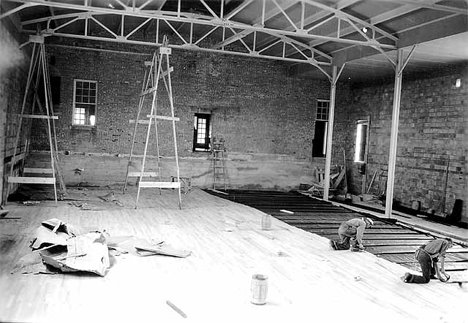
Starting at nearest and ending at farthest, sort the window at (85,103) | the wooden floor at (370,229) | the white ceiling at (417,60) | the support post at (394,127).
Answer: the wooden floor at (370,229)
the white ceiling at (417,60)
the support post at (394,127)
the window at (85,103)

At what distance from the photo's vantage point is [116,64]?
15.4m

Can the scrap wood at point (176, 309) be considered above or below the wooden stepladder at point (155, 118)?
below

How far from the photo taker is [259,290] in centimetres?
537

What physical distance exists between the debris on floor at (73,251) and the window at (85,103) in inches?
320

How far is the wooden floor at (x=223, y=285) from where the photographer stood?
16.5 ft

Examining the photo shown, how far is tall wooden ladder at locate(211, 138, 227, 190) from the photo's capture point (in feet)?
54.2

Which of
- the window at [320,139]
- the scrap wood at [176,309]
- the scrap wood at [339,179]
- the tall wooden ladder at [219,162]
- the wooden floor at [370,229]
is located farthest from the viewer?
the window at [320,139]

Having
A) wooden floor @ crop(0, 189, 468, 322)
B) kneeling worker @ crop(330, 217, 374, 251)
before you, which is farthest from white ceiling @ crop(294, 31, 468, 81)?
wooden floor @ crop(0, 189, 468, 322)

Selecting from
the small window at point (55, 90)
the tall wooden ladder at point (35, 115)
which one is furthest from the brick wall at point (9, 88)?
the small window at point (55, 90)

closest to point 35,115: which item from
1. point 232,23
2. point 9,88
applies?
point 9,88

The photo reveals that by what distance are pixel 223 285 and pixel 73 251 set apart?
2.07m

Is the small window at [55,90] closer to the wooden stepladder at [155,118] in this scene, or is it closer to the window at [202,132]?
the wooden stepladder at [155,118]

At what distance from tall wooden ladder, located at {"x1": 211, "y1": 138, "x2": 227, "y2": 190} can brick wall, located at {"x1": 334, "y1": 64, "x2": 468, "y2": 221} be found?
195 inches

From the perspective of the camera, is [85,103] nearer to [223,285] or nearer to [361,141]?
[361,141]
